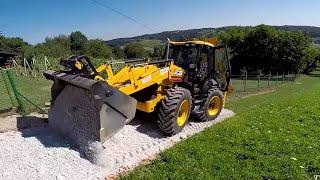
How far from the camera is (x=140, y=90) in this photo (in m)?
9.56

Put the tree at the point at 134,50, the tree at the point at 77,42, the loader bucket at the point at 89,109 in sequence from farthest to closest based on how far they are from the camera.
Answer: the tree at the point at 134,50 → the tree at the point at 77,42 → the loader bucket at the point at 89,109

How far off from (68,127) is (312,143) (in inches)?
201

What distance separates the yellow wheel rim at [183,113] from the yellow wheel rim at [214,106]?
1.72 m

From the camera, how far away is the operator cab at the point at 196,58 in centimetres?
1102

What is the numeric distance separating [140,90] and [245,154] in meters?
2.94

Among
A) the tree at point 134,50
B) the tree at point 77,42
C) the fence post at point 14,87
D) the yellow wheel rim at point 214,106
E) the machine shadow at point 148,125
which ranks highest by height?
the tree at point 77,42

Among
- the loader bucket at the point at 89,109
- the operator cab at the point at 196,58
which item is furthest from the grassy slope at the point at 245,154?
the operator cab at the point at 196,58

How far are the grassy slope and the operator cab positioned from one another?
4.88 feet

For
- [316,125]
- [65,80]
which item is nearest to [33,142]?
[65,80]

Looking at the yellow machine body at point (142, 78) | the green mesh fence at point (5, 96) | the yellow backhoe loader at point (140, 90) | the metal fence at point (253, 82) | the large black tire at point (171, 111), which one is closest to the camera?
the yellow backhoe loader at point (140, 90)

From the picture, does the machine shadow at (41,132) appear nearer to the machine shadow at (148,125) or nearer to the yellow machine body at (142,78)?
the yellow machine body at (142,78)

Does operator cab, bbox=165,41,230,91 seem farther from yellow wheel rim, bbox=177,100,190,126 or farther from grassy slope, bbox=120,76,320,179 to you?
grassy slope, bbox=120,76,320,179

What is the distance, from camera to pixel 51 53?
70.9 metres

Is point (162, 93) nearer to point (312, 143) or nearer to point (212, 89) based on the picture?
point (212, 89)
